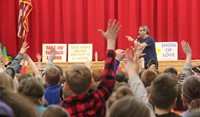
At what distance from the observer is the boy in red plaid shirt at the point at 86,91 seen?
2.93 metres

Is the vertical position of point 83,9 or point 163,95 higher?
point 83,9

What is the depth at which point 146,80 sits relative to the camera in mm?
4480

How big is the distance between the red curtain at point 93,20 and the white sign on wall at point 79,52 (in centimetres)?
92

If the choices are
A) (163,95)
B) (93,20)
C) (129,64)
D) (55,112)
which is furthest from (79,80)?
(93,20)

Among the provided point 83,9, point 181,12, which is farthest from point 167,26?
point 83,9

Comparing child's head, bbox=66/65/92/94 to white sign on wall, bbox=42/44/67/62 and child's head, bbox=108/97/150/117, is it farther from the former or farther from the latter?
white sign on wall, bbox=42/44/67/62

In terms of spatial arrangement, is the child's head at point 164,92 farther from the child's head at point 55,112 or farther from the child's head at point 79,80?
the child's head at point 55,112

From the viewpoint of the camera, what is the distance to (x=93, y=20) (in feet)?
43.1

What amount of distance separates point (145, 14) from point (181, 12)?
1116 mm

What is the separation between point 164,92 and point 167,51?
915 centimetres

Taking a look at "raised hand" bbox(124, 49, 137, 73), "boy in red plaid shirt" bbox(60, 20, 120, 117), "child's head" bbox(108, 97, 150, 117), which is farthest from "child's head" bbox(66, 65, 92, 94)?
"child's head" bbox(108, 97, 150, 117)

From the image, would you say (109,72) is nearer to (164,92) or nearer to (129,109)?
(164,92)

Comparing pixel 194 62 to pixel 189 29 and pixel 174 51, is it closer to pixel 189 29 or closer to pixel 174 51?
pixel 174 51

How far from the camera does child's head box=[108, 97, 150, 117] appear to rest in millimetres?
1740
